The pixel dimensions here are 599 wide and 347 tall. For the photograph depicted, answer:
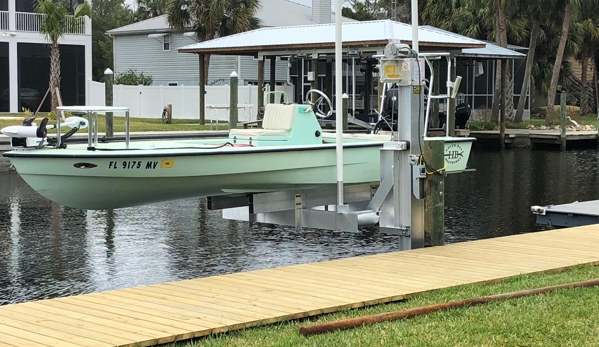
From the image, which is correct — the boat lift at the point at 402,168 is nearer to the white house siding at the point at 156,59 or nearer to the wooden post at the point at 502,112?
the wooden post at the point at 502,112

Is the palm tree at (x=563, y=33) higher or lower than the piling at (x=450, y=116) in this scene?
higher

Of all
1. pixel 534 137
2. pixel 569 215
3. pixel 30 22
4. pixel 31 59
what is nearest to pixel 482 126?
pixel 534 137

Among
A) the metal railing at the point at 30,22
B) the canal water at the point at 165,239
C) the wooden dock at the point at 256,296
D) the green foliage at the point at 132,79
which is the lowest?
the canal water at the point at 165,239

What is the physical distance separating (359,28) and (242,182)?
18.2 meters

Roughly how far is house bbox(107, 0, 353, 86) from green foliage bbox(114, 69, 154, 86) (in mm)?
1030

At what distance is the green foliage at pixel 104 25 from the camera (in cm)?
6428

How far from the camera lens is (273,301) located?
25.1 feet

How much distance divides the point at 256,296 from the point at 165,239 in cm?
685

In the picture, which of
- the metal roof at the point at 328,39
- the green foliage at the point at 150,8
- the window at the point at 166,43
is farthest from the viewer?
the green foliage at the point at 150,8

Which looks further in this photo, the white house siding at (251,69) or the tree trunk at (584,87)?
the tree trunk at (584,87)

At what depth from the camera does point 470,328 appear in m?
6.58

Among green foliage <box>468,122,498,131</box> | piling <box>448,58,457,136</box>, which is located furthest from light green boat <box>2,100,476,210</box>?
green foliage <box>468,122,498,131</box>

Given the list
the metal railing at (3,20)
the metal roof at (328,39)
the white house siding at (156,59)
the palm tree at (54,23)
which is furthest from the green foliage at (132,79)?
the metal roof at (328,39)

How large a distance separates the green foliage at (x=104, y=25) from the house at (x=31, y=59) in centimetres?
1564
